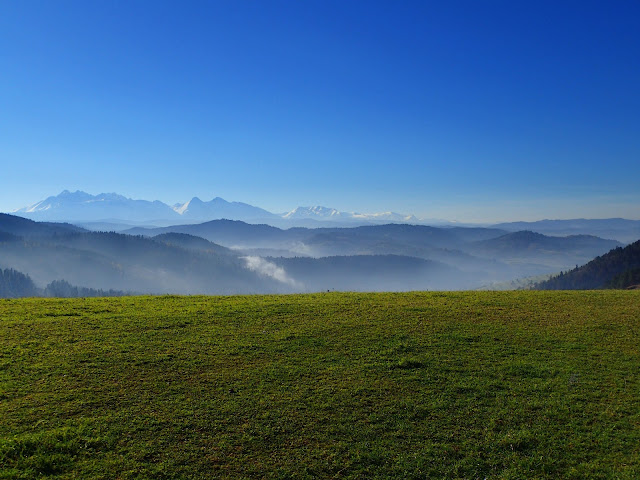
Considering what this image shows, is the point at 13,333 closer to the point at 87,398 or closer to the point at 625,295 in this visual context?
the point at 87,398

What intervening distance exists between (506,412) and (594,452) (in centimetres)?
214

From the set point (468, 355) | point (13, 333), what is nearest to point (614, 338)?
point (468, 355)

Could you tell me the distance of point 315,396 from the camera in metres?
11.7

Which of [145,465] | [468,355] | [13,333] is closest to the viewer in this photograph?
[145,465]

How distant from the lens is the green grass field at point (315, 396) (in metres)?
8.95

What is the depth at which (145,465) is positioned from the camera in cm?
866

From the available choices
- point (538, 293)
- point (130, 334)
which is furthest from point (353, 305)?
point (538, 293)

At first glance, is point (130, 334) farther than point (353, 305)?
No

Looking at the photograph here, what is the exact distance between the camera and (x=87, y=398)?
1114 cm

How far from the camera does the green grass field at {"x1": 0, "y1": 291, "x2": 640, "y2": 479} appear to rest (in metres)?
8.95

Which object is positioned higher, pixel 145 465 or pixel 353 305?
pixel 353 305

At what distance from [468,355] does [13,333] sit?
729 inches

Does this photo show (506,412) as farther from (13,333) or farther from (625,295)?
(625,295)

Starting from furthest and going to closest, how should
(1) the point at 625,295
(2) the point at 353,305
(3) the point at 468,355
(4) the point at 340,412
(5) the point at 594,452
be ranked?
(1) the point at 625,295 → (2) the point at 353,305 → (3) the point at 468,355 → (4) the point at 340,412 → (5) the point at 594,452
